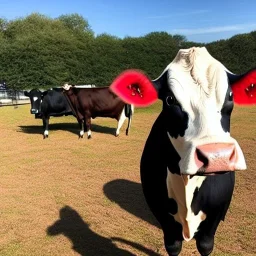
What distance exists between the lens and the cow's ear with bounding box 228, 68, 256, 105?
2.18 metres

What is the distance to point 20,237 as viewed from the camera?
3980 millimetres

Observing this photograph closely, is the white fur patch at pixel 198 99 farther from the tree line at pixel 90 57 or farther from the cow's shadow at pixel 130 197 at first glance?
the tree line at pixel 90 57

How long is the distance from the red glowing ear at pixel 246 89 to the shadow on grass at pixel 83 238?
6.29 feet

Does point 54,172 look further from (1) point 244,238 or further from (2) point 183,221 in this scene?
(2) point 183,221

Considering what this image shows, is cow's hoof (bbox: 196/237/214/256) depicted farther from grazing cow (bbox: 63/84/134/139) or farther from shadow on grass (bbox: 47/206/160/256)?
grazing cow (bbox: 63/84/134/139)

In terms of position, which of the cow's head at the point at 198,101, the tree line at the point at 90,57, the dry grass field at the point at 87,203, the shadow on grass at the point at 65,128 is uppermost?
the tree line at the point at 90,57

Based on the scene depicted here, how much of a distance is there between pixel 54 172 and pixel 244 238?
3884 mm

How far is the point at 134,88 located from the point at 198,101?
50cm

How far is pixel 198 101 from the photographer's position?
193cm

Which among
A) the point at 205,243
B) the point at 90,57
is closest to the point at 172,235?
the point at 205,243

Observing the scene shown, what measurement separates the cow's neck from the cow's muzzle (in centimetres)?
63

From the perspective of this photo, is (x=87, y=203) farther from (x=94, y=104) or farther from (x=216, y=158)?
(x=94, y=104)

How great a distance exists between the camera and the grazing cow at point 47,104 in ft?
33.6

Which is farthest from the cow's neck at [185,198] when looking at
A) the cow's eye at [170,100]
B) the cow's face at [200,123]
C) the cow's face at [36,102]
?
the cow's face at [36,102]
